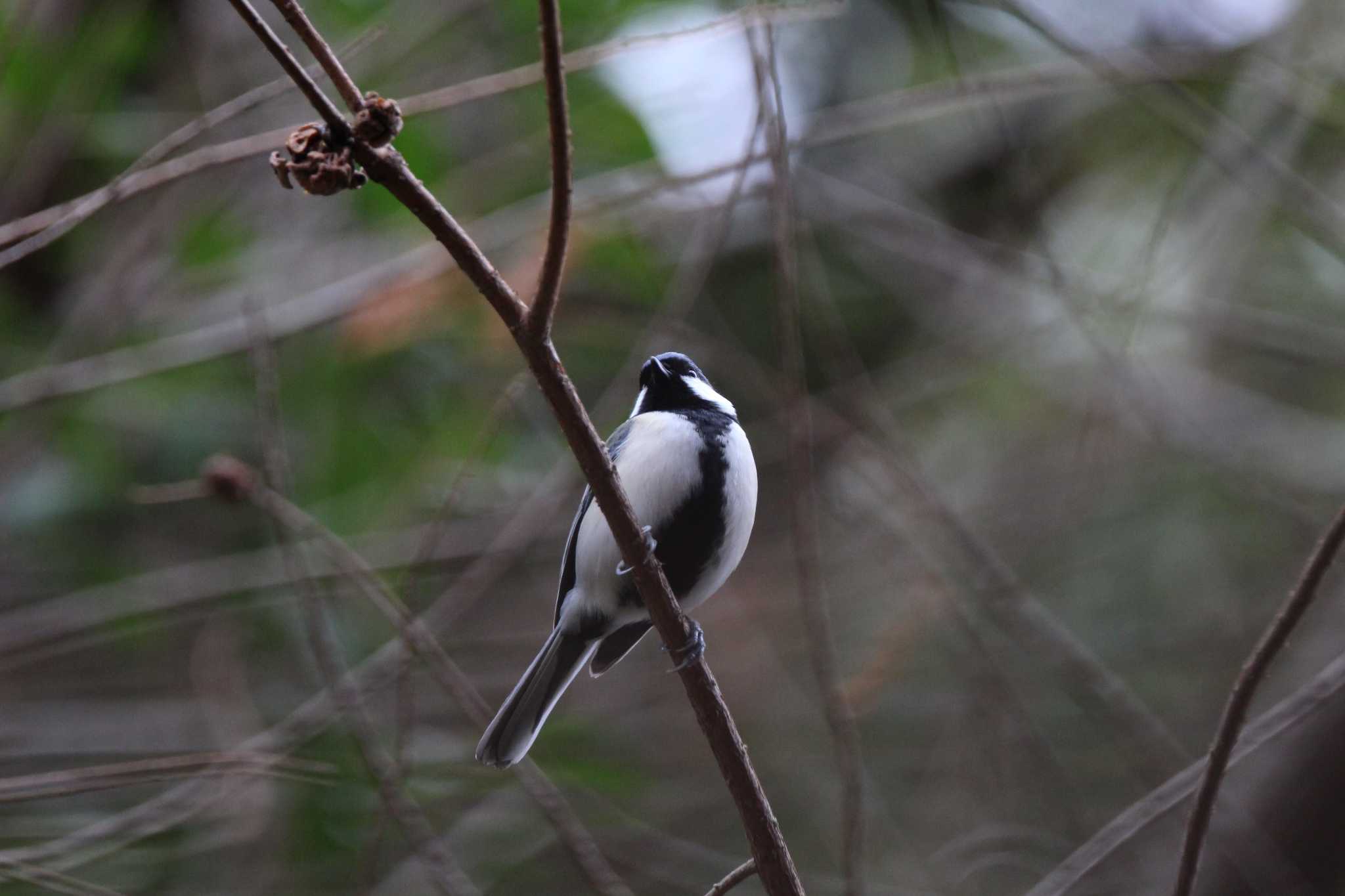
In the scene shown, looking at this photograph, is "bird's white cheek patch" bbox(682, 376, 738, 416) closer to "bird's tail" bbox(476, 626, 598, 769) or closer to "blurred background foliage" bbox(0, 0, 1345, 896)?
"blurred background foliage" bbox(0, 0, 1345, 896)

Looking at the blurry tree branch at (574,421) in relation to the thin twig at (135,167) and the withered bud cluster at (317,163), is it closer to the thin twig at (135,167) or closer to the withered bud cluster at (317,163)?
the withered bud cluster at (317,163)

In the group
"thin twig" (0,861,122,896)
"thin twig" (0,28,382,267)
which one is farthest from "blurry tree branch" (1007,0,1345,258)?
"thin twig" (0,861,122,896)

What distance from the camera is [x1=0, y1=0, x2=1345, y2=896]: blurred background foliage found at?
10.1 feet

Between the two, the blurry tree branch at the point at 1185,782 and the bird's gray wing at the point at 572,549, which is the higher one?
the bird's gray wing at the point at 572,549

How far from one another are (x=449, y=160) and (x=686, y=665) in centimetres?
310

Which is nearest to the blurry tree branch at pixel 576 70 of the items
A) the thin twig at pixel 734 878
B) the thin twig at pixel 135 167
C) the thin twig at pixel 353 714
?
the thin twig at pixel 135 167

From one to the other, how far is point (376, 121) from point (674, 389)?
1239 mm

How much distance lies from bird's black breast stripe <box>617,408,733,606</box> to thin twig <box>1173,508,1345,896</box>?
2.89 feet

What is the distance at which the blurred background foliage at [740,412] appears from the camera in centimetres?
308

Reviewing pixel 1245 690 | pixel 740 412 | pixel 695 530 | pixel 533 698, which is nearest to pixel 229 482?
pixel 533 698

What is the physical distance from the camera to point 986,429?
4758 mm

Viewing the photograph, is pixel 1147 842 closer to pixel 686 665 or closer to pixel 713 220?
pixel 713 220

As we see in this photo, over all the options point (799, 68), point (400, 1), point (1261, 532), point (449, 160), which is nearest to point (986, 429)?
point (1261, 532)

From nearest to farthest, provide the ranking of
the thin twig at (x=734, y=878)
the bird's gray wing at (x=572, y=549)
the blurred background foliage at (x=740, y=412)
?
the thin twig at (x=734, y=878) → the bird's gray wing at (x=572, y=549) → the blurred background foliage at (x=740, y=412)
